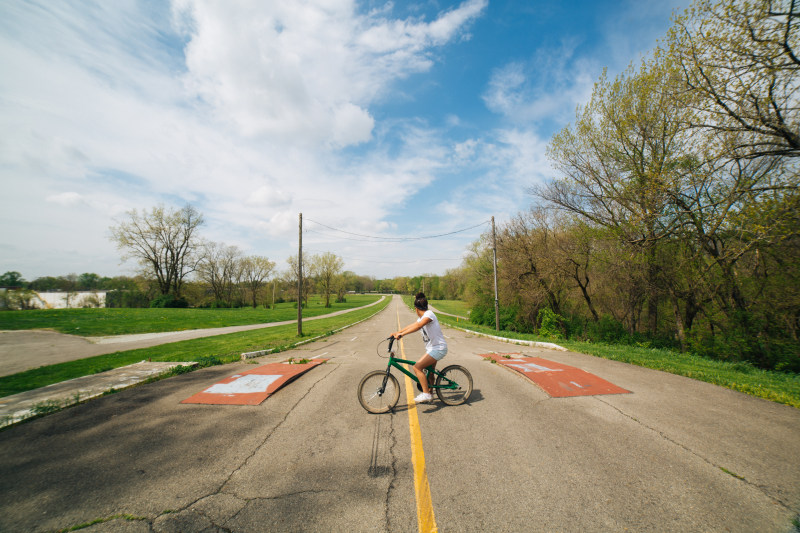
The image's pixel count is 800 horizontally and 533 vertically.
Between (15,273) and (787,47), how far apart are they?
99099 mm

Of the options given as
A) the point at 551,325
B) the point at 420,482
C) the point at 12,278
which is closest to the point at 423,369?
the point at 420,482

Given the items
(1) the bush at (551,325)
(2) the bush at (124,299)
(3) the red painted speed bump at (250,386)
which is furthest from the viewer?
(2) the bush at (124,299)

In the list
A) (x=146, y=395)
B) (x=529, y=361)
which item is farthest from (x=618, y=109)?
(x=146, y=395)

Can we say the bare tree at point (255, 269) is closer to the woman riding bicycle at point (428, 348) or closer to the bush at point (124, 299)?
the bush at point (124, 299)

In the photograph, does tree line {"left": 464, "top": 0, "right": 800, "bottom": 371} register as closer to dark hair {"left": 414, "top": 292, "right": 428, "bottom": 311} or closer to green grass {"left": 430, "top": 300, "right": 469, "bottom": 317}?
dark hair {"left": 414, "top": 292, "right": 428, "bottom": 311}

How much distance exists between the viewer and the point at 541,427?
456 centimetres

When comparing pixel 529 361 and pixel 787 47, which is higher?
pixel 787 47

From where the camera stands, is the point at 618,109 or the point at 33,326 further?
the point at 33,326

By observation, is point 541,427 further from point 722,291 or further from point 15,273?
point 15,273

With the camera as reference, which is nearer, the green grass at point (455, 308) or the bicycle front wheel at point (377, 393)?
the bicycle front wheel at point (377, 393)

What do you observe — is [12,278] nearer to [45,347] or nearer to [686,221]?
[45,347]

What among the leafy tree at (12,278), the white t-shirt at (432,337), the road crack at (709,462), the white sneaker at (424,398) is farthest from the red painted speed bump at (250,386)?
the leafy tree at (12,278)

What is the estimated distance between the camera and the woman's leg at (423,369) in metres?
5.21

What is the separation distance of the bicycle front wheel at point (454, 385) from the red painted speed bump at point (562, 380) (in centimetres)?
192
